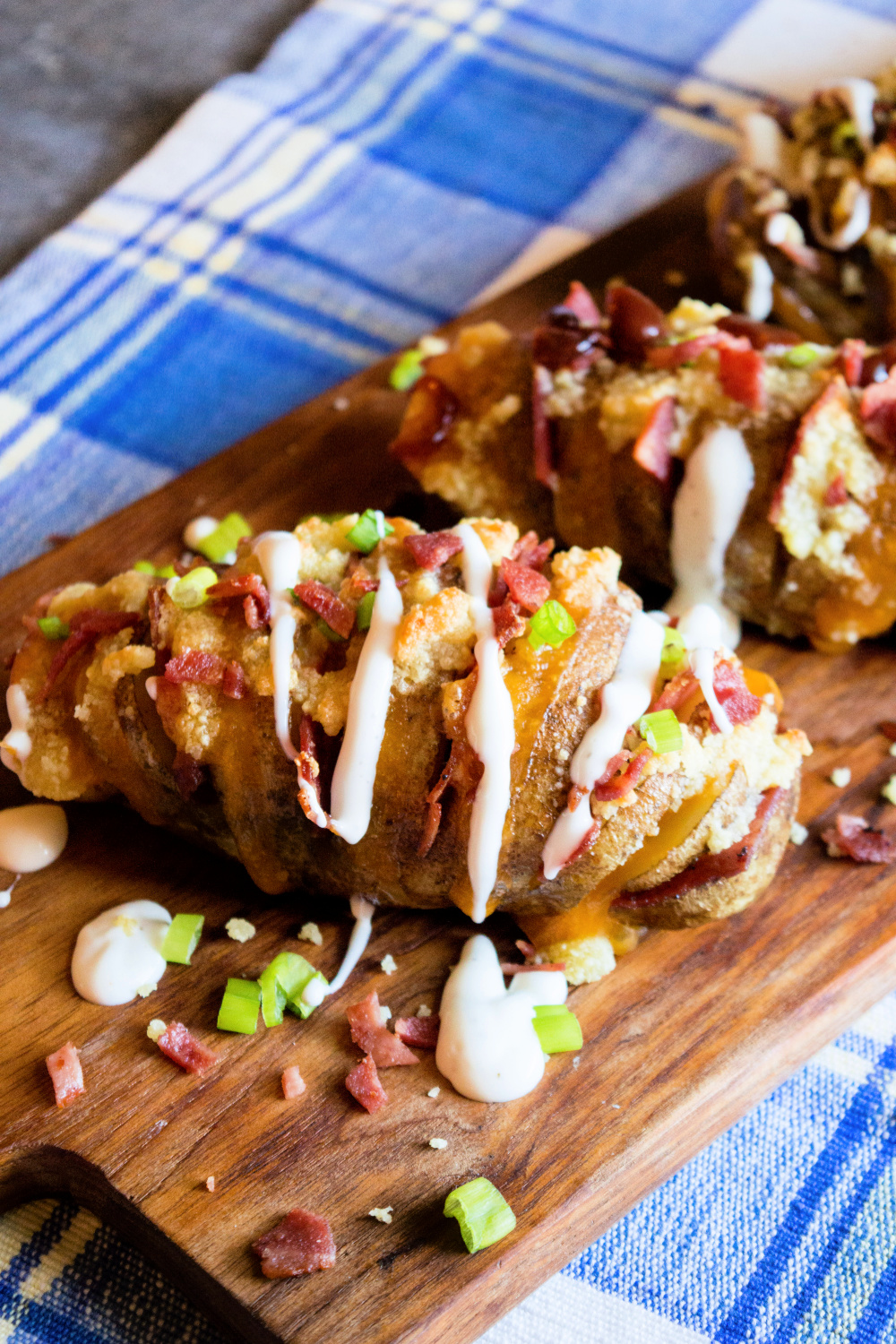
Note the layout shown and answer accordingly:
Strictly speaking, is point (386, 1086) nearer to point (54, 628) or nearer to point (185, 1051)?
point (185, 1051)

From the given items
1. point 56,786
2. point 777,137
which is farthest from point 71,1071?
point 777,137

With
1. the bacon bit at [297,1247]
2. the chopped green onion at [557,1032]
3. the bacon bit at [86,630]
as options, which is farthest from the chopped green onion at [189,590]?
the bacon bit at [297,1247]

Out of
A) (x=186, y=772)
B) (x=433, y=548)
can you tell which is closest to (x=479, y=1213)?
(x=186, y=772)

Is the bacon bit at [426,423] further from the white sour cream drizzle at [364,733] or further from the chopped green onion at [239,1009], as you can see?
the chopped green onion at [239,1009]

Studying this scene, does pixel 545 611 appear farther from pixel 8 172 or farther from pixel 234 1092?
pixel 8 172

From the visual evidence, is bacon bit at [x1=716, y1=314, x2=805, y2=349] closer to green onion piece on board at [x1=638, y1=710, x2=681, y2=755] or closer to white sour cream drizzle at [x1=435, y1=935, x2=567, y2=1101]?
green onion piece on board at [x1=638, y1=710, x2=681, y2=755]

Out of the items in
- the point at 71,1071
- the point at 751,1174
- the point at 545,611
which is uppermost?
the point at 545,611
